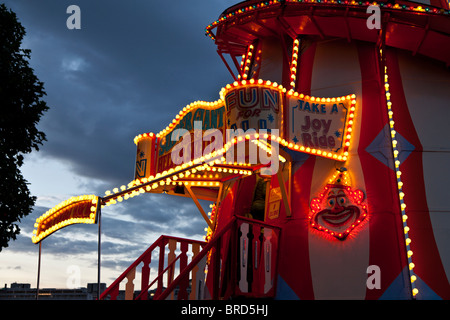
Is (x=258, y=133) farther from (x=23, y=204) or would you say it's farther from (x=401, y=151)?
(x=23, y=204)

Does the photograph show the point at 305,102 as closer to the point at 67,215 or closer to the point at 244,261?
the point at 244,261

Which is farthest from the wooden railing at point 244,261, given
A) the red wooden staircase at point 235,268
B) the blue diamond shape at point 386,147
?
the blue diamond shape at point 386,147

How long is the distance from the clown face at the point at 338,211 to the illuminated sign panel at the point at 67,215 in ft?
15.0

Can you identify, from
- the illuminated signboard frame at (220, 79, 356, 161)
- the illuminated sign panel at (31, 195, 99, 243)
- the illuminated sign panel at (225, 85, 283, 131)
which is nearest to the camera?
the illuminated sign panel at (31, 195, 99, 243)

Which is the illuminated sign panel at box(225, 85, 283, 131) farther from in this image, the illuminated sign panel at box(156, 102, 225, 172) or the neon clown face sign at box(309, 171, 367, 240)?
the neon clown face sign at box(309, 171, 367, 240)

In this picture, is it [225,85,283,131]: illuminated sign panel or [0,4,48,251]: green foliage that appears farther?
[0,4,48,251]: green foliage

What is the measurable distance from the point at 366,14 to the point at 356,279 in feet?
18.3

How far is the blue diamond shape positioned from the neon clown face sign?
0.82m

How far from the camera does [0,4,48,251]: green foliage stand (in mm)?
12359

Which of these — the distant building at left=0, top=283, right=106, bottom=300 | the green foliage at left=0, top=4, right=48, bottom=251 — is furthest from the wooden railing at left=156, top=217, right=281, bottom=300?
the distant building at left=0, top=283, right=106, bottom=300

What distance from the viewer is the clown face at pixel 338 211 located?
412 inches

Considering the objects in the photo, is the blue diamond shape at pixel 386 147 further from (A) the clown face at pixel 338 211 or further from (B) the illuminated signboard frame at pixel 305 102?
(A) the clown face at pixel 338 211

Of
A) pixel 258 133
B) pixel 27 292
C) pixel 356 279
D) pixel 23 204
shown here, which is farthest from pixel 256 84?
pixel 27 292

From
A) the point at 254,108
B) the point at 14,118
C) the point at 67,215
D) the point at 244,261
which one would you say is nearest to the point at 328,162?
the point at 254,108
